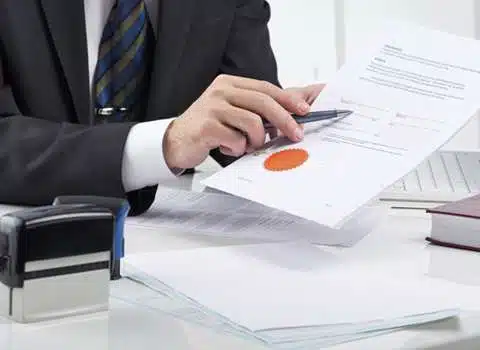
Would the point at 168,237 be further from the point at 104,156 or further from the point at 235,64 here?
the point at 235,64

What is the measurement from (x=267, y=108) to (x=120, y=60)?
40cm

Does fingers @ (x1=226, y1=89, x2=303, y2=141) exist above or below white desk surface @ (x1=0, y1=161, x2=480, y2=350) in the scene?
above

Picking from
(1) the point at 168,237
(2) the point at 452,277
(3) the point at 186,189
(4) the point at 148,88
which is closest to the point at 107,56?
(4) the point at 148,88

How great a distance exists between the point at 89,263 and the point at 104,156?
0.48m

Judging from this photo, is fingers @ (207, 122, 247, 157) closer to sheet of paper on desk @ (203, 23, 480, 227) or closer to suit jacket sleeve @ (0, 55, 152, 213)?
sheet of paper on desk @ (203, 23, 480, 227)

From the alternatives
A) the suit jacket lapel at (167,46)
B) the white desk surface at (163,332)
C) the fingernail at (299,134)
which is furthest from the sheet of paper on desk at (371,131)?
the suit jacket lapel at (167,46)

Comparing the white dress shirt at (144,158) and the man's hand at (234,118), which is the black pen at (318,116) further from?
the white dress shirt at (144,158)

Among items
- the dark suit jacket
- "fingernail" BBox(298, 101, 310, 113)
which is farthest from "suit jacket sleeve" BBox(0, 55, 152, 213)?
"fingernail" BBox(298, 101, 310, 113)

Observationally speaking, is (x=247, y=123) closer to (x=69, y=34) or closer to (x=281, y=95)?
(x=281, y=95)

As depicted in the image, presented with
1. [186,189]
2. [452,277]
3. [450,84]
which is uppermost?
[450,84]

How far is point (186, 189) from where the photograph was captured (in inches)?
55.8

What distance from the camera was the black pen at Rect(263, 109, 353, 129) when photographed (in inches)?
45.3

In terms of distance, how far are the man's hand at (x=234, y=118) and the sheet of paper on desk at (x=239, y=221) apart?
8 centimetres

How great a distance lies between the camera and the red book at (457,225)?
1.01 metres
